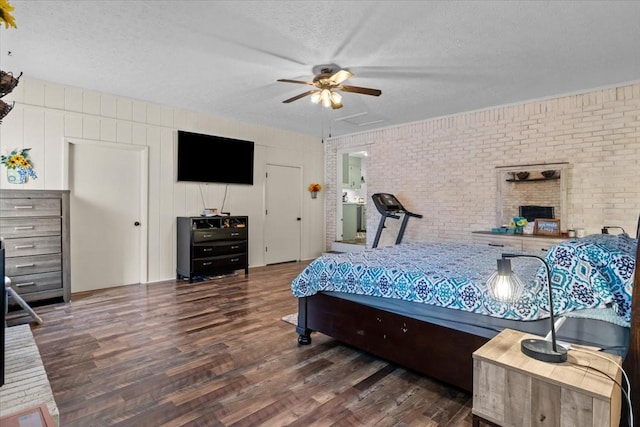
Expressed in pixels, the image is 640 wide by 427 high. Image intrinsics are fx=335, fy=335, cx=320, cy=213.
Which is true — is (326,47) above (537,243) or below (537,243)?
above

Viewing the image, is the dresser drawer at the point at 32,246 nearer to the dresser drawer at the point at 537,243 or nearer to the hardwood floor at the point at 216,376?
the hardwood floor at the point at 216,376

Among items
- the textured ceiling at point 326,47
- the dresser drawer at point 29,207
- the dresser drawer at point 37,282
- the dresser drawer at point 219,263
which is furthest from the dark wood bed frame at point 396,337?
the dresser drawer at point 29,207

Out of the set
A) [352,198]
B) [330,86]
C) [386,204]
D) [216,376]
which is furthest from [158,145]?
[352,198]

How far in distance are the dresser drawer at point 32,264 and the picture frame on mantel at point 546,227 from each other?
5.97m

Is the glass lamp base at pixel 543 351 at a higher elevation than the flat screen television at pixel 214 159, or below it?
below

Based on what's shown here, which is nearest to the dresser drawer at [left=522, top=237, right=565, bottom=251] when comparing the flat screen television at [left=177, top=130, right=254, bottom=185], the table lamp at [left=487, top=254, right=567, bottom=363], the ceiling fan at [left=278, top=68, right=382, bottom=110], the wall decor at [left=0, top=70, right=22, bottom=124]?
the ceiling fan at [left=278, top=68, right=382, bottom=110]

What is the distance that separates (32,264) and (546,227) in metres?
6.26

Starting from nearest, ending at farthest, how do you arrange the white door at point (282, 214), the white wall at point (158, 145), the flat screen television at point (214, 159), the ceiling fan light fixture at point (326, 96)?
the ceiling fan light fixture at point (326, 96) < the white wall at point (158, 145) < the flat screen television at point (214, 159) < the white door at point (282, 214)

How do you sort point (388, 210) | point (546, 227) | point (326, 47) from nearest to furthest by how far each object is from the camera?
1. point (326, 47)
2. point (546, 227)
3. point (388, 210)

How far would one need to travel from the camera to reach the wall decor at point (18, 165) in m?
3.87

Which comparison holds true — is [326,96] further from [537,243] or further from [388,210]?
[537,243]

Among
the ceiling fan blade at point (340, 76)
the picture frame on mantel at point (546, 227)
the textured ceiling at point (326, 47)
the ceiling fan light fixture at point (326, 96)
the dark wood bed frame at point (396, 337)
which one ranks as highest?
the textured ceiling at point (326, 47)

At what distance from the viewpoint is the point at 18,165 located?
3.92m

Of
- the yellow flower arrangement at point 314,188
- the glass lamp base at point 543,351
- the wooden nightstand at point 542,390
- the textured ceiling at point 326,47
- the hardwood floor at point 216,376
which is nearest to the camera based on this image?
the wooden nightstand at point 542,390
